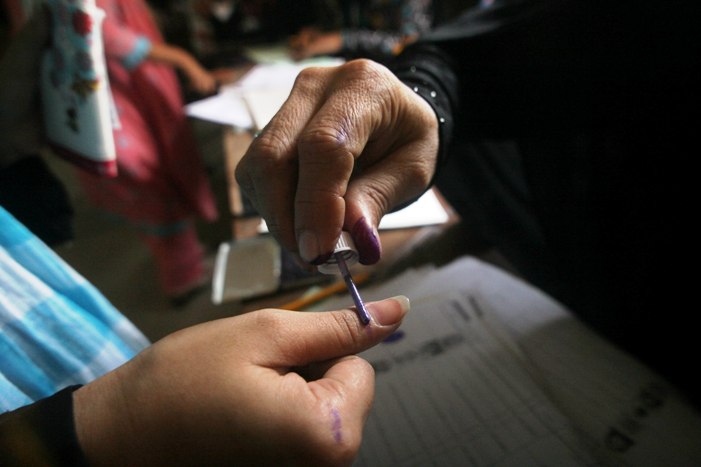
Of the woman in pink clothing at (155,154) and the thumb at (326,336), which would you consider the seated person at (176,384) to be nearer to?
the thumb at (326,336)

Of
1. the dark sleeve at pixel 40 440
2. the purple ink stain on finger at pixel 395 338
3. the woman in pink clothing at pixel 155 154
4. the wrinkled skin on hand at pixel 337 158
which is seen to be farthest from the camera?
the woman in pink clothing at pixel 155 154

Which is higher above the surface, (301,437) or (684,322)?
(301,437)

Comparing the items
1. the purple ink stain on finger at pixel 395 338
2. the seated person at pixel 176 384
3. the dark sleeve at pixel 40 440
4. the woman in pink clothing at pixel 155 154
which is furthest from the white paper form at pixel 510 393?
the woman in pink clothing at pixel 155 154

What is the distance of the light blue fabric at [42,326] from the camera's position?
0.89ft

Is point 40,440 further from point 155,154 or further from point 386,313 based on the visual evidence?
point 155,154

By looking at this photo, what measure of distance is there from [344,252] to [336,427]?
14 centimetres

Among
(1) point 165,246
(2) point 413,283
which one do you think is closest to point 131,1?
(1) point 165,246

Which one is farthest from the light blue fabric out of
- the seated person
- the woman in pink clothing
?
the woman in pink clothing

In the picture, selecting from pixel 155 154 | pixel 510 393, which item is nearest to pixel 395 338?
pixel 510 393

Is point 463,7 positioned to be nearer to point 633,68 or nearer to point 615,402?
point 633,68

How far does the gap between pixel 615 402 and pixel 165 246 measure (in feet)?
2.70

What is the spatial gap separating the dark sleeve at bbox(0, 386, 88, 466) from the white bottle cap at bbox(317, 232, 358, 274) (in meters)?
0.20

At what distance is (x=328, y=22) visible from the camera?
1339mm

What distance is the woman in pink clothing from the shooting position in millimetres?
649
